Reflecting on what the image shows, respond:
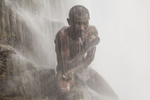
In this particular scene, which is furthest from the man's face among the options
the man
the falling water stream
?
the falling water stream

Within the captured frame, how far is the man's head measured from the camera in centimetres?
285

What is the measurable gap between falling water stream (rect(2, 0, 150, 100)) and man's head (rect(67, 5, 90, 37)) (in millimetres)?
Answer: 1873

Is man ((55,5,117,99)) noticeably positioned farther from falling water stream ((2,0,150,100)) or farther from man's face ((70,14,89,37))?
falling water stream ((2,0,150,100))

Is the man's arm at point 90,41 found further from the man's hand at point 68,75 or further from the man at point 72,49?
the man's hand at point 68,75

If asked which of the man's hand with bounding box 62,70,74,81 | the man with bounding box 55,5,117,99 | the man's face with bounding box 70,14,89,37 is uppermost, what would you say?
the man's face with bounding box 70,14,89,37

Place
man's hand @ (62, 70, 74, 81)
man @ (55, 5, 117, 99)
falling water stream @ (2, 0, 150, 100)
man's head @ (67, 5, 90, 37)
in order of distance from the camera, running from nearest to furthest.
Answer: man's head @ (67, 5, 90, 37), man @ (55, 5, 117, 99), man's hand @ (62, 70, 74, 81), falling water stream @ (2, 0, 150, 100)

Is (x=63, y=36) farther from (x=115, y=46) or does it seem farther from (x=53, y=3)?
(x=115, y=46)

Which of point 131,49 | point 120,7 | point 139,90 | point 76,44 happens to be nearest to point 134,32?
point 131,49

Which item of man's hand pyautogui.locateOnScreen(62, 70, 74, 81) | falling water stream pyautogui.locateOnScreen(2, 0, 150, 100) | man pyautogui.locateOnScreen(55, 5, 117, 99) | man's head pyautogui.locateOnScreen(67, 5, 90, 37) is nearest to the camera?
man's head pyautogui.locateOnScreen(67, 5, 90, 37)

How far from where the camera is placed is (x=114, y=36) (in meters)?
6.44

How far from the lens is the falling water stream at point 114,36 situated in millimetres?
4750

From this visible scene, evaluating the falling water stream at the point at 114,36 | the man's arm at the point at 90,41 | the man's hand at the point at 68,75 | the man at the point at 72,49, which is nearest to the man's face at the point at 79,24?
the man at the point at 72,49

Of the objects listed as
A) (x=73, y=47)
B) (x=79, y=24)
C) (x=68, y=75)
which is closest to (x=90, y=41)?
(x=73, y=47)

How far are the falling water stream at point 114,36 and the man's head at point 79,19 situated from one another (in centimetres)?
187
